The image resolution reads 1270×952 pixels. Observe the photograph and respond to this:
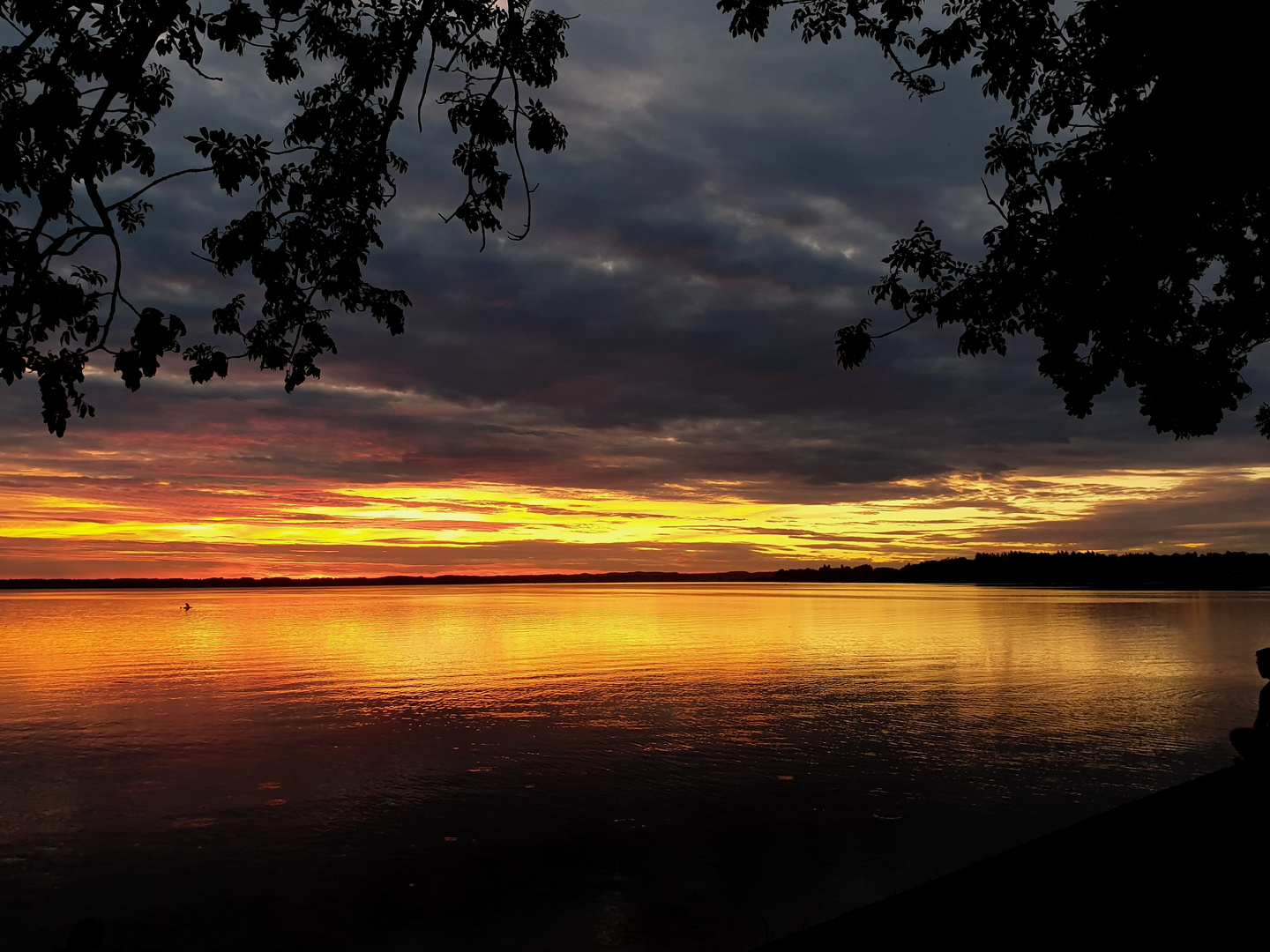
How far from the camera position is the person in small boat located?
434 inches

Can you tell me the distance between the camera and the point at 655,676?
3203 centimetres

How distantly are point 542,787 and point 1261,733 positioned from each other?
10.8 m

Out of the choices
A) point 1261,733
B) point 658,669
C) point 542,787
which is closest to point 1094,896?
point 1261,733

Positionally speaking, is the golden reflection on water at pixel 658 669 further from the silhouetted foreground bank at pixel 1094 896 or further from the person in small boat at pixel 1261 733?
the silhouetted foreground bank at pixel 1094 896

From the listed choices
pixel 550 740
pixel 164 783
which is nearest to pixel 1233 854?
pixel 550 740

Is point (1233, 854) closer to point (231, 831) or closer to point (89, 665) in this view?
point (231, 831)

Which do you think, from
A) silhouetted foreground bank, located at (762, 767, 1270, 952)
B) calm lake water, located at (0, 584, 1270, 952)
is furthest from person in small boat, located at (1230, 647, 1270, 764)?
silhouetted foreground bank, located at (762, 767, 1270, 952)

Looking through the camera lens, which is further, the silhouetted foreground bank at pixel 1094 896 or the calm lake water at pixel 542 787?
the calm lake water at pixel 542 787

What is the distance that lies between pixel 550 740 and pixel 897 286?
1194 centimetres

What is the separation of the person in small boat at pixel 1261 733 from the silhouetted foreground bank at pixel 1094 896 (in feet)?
12.6

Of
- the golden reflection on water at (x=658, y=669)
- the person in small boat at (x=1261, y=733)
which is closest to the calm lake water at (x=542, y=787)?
the golden reflection on water at (x=658, y=669)

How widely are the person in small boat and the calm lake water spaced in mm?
2511

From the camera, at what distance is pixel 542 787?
15.5 m

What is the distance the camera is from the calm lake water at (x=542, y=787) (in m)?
10.2
